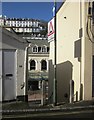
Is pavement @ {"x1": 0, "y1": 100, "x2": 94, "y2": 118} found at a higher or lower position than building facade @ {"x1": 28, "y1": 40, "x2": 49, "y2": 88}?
lower

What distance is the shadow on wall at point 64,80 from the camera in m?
19.2

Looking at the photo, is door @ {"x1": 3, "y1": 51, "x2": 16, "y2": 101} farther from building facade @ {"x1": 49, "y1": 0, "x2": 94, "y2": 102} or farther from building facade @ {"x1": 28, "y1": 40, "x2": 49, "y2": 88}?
building facade @ {"x1": 28, "y1": 40, "x2": 49, "y2": 88}

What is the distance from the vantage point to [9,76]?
12922mm

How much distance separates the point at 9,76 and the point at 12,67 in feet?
1.35

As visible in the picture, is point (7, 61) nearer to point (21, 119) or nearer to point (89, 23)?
point (21, 119)


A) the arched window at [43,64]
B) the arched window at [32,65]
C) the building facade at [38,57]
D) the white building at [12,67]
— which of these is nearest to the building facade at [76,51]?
the white building at [12,67]

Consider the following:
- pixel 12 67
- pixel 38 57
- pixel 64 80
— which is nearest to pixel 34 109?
pixel 12 67

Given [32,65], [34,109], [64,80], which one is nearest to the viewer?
[34,109]

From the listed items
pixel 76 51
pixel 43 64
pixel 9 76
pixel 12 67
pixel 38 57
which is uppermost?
pixel 38 57

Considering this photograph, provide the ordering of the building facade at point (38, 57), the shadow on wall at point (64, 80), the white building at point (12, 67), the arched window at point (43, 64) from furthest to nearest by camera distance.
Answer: the arched window at point (43, 64), the building facade at point (38, 57), the shadow on wall at point (64, 80), the white building at point (12, 67)

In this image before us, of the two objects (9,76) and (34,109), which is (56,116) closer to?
(34,109)

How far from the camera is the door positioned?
41.8 feet

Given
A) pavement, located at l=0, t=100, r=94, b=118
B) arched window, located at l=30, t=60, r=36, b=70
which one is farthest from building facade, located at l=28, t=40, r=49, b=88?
pavement, located at l=0, t=100, r=94, b=118

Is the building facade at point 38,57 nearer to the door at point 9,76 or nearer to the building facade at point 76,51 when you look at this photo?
the building facade at point 76,51
